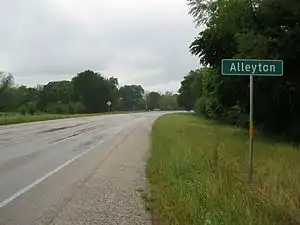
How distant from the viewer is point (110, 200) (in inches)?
372

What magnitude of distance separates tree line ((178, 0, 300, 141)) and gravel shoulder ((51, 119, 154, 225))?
979 cm

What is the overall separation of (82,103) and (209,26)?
115678 millimetres

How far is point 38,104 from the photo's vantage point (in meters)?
144

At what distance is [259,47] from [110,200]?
47.4 feet

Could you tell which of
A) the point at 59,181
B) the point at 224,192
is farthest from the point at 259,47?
the point at 224,192

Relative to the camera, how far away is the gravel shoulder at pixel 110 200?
7.80 meters

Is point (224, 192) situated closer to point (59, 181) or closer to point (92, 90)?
point (59, 181)

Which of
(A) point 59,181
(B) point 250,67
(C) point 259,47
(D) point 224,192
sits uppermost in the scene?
(C) point 259,47

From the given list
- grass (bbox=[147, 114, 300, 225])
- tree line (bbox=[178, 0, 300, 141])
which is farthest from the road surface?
tree line (bbox=[178, 0, 300, 141])

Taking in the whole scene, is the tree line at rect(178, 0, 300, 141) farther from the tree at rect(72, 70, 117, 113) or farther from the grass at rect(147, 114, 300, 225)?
the tree at rect(72, 70, 117, 113)

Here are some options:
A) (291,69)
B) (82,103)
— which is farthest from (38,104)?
(291,69)

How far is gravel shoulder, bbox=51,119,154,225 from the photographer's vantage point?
7.80 m

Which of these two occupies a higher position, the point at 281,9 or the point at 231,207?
the point at 281,9

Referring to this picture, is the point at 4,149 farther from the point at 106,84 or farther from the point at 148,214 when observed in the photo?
the point at 106,84
